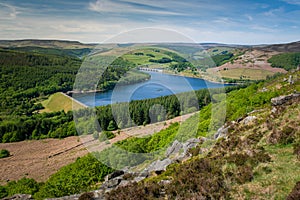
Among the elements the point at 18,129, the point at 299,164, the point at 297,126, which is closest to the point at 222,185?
the point at 299,164

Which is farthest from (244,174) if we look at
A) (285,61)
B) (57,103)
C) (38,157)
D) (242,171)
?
(285,61)

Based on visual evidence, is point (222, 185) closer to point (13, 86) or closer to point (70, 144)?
point (70, 144)

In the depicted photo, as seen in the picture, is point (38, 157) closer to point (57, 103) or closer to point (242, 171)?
point (242, 171)

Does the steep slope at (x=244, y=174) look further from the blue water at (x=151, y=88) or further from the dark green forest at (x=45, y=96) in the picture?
the dark green forest at (x=45, y=96)

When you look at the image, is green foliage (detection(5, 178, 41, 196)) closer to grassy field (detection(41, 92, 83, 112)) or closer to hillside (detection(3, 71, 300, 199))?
hillside (detection(3, 71, 300, 199))

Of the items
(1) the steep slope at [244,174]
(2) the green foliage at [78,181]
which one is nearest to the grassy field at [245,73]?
(2) the green foliage at [78,181]

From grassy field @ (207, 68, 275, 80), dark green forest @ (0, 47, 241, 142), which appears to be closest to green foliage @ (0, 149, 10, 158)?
dark green forest @ (0, 47, 241, 142)
